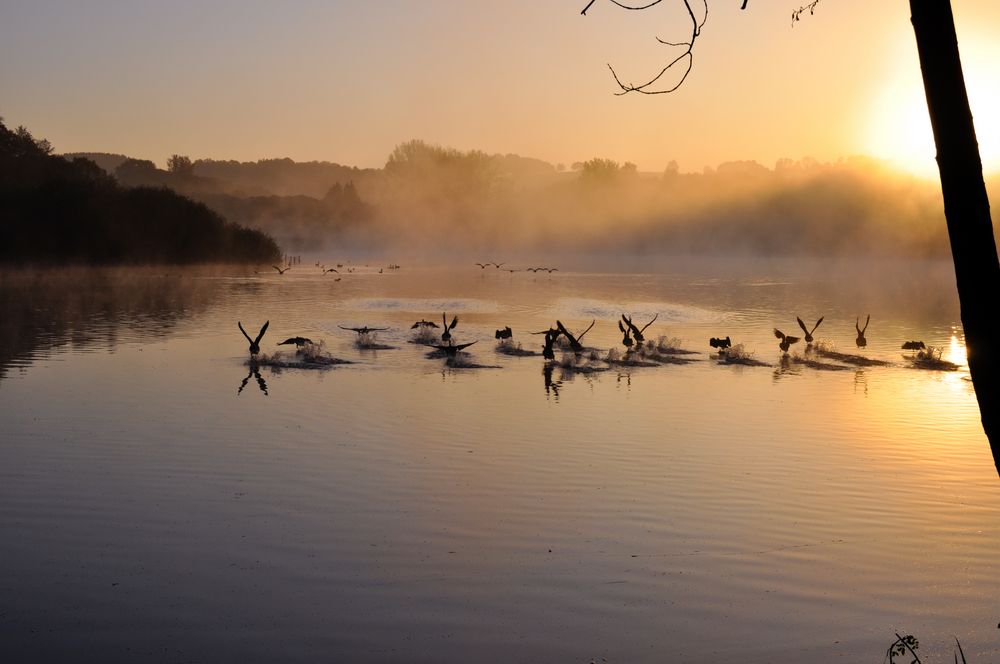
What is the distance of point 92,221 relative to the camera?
312ft

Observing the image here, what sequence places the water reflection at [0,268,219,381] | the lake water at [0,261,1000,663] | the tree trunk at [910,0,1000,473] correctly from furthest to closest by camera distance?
the water reflection at [0,268,219,381], the lake water at [0,261,1000,663], the tree trunk at [910,0,1000,473]

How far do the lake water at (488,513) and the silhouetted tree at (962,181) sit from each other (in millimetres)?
4188

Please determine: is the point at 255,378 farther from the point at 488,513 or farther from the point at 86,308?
the point at 86,308

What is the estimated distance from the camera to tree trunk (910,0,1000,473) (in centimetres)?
534

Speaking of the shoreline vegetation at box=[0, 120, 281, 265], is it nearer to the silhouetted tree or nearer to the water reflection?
the water reflection

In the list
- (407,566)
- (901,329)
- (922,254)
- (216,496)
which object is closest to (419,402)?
(216,496)

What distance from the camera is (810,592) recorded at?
10.2 meters

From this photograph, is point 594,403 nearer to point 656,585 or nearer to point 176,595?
point 656,585

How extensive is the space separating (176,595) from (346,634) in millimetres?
1993

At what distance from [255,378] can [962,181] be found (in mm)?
23583

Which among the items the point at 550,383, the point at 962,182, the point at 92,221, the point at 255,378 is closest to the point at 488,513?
the point at 962,182

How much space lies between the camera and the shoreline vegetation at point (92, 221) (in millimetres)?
90688

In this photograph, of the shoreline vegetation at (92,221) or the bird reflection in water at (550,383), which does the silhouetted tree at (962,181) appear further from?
the shoreline vegetation at (92,221)

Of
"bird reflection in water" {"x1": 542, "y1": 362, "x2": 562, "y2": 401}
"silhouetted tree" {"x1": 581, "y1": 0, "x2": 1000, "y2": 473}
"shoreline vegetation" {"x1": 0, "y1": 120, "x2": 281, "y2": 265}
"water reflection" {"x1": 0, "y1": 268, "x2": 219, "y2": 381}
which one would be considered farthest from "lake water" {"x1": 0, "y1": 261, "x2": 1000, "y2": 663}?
"shoreline vegetation" {"x1": 0, "y1": 120, "x2": 281, "y2": 265}
